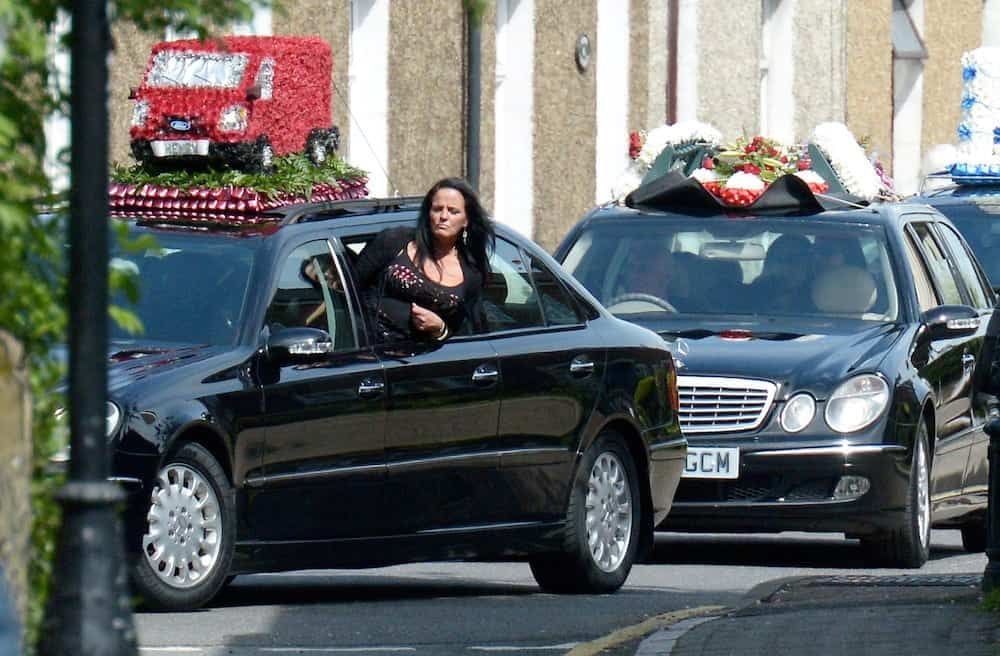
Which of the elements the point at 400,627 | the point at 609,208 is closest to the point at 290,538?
A: the point at 400,627

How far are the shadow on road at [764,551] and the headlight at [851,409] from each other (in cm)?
81

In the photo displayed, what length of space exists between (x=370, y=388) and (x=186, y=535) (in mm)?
1002

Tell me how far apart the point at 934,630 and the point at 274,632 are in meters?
2.23

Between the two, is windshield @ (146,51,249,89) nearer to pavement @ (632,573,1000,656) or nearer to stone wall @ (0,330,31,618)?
pavement @ (632,573,1000,656)

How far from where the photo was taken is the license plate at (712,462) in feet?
39.5

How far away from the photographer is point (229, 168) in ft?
37.0

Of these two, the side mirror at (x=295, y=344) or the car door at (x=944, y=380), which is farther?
the car door at (x=944, y=380)

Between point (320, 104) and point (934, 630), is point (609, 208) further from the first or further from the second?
point (934, 630)

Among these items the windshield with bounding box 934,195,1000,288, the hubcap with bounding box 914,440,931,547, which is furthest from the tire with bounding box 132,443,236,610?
the windshield with bounding box 934,195,1000,288

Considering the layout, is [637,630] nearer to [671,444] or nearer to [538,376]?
[538,376]

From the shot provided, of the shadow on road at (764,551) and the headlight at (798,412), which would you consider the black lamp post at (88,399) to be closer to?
the headlight at (798,412)

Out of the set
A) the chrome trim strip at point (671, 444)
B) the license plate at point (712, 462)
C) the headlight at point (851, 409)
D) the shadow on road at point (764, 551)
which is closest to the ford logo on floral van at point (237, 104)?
the chrome trim strip at point (671, 444)

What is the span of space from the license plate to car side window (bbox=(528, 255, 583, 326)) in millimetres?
1232

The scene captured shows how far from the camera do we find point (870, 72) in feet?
120
